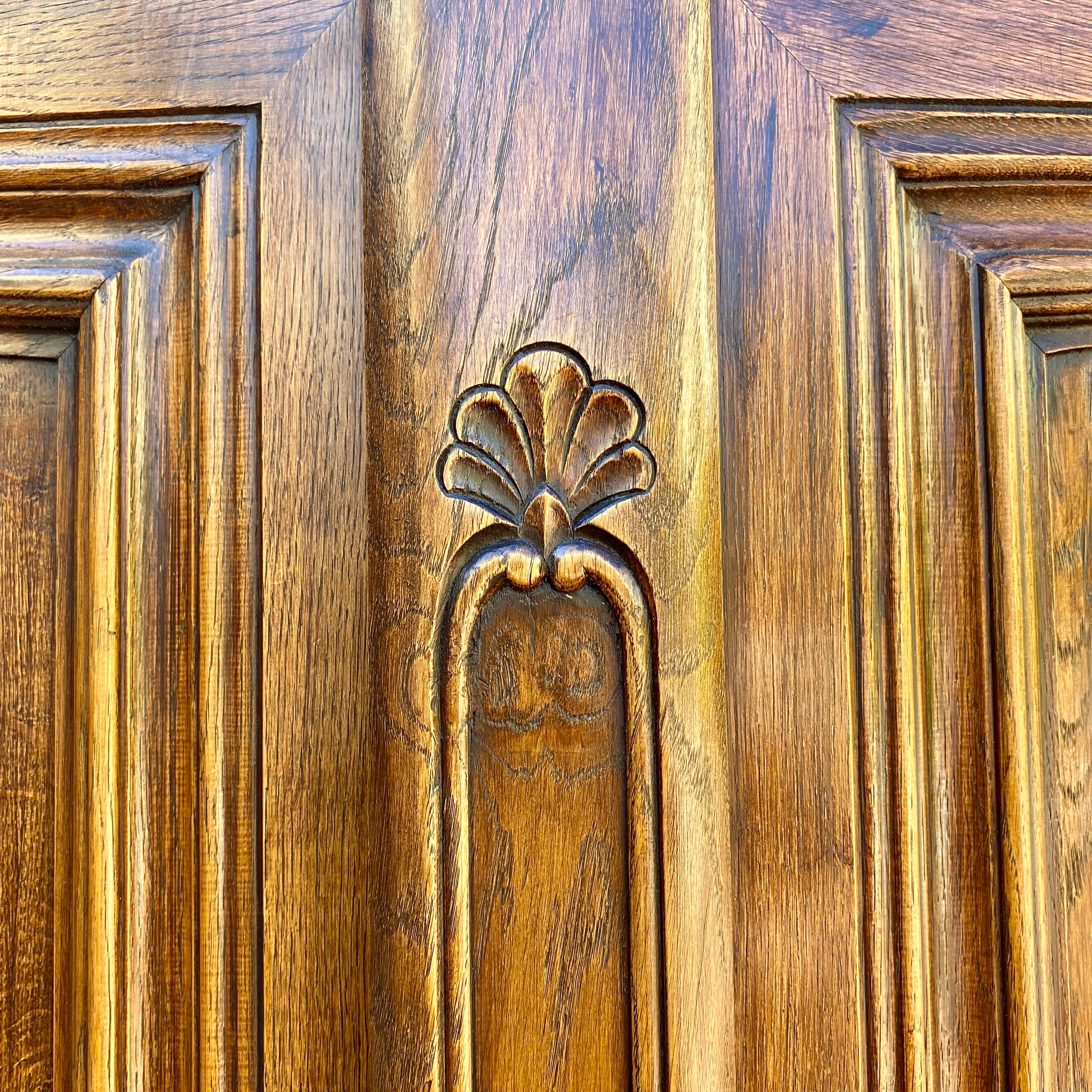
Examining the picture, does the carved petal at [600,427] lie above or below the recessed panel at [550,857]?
above

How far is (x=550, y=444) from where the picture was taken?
32 cm

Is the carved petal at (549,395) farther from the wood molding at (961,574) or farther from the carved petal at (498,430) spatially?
the wood molding at (961,574)

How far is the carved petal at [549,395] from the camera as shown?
1.06ft

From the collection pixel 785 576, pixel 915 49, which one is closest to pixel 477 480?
pixel 785 576

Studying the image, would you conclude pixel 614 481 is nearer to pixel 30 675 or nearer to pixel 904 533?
pixel 904 533

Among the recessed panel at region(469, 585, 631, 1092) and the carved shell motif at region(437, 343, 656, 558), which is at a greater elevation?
the carved shell motif at region(437, 343, 656, 558)

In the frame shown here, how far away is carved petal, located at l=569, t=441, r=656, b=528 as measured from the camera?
12.7 inches

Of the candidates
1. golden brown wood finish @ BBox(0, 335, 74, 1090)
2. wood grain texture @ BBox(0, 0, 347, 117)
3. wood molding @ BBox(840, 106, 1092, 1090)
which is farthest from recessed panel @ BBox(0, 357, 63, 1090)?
wood molding @ BBox(840, 106, 1092, 1090)

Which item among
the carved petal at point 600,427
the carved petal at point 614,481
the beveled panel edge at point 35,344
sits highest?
the beveled panel edge at point 35,344

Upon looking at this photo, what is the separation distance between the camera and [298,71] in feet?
1.13

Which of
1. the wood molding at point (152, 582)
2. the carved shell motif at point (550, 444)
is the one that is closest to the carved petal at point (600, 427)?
the carved shell motif at point (550, 444)

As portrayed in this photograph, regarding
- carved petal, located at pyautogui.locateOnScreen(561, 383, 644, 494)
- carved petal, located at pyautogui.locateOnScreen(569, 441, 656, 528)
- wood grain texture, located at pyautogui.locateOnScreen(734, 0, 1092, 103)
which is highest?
wood grain texture, located at pyautogui.locateOnScreen(734, 0, 1092, 103)

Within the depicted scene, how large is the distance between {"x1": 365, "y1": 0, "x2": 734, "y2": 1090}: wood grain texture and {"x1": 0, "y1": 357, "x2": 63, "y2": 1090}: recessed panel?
0.46 feet

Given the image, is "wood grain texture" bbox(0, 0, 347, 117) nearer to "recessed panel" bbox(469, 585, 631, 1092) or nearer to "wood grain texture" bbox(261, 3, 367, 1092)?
"wood grain texture" bbox(261, 3, 367, 1092)
